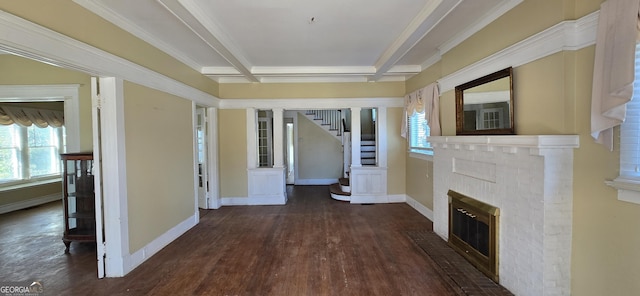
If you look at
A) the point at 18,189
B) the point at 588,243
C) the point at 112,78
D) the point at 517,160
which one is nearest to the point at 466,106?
the point at 517,160

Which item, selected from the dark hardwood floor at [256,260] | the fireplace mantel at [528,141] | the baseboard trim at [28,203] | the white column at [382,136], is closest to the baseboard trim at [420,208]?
the dark hardwood floor at [256,260]

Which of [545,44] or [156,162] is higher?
[545,44]

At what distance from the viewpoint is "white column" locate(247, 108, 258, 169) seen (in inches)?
219

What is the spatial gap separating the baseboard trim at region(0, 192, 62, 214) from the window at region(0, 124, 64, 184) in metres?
0.46

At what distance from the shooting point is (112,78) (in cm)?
267

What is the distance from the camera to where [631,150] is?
1.63 m

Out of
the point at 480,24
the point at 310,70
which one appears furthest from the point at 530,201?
the point at 310,70

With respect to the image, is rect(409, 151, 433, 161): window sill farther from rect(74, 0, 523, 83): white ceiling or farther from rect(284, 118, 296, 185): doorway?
rect(284, 118, 296, 185): doorway

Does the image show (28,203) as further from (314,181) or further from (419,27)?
(419,27)

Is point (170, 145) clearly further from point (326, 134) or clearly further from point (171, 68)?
point (326, 134)

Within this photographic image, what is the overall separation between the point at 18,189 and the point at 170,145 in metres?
4.62

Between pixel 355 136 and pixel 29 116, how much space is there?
283 inches

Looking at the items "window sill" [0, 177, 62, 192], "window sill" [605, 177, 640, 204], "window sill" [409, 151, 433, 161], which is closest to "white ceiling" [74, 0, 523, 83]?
"window sill" [409, 151, 433, 161]

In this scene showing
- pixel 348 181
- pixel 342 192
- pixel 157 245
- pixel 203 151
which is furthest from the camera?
pixel 348 181
